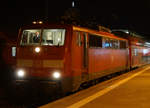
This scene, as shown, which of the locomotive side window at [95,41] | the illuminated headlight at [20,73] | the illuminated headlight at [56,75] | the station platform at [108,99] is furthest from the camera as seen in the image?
the locomotive side window at [95,41]

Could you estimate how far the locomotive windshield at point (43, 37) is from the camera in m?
10.3

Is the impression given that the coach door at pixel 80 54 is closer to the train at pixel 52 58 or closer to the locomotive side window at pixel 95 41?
the train at pixel 52 58

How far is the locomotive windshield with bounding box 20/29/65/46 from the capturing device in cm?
1032

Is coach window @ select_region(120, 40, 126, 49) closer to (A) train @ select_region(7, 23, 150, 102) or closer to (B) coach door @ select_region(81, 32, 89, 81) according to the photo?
(A) train @ select_region(7, 23, 150, 102)

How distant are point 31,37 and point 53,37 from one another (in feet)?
3.17

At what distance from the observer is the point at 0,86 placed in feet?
44.9

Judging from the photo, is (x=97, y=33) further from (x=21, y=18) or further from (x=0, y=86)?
(x=21, y=18)

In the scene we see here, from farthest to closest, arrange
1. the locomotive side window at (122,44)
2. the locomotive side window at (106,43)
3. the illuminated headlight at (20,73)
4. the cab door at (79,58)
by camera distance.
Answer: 1. the locomotive side window at (122,44)
2. the locomotive side window at (106,43)
3. the cab door at (79,58)
4. the illuminated headlight at (20,73)

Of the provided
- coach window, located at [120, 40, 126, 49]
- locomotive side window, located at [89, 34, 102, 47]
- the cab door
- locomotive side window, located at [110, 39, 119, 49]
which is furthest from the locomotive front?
coach window, located at [120, 40, 126, 49]

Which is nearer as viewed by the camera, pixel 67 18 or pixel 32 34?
pixel 32 34

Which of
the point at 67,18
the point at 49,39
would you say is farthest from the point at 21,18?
the point at 49,39

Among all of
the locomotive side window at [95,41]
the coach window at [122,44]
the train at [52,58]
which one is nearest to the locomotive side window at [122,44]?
the coach window at [122,44]

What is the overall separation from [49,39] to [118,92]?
11.2ft

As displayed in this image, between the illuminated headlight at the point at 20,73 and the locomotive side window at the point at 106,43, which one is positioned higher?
the locomotive side window at the point at 106,43
